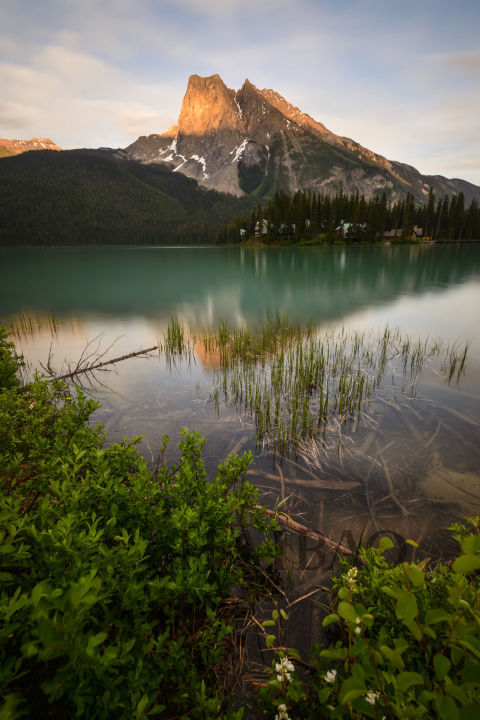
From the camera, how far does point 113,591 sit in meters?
2.70

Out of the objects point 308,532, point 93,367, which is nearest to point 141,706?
point 308,532

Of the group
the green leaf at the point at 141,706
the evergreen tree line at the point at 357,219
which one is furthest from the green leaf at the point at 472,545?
the evergreen tree line at the point at 357,219

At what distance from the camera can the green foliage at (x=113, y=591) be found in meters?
1.83

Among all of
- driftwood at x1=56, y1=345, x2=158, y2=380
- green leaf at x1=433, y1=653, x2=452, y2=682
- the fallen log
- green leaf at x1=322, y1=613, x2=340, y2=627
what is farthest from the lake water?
green leaf at x1=433, y1=653, x2=452, y2=682

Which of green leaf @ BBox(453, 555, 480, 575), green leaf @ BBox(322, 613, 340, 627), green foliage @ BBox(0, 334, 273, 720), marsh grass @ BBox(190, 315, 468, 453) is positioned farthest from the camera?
marsh grass @ BBox(190, 315, 468, 453)

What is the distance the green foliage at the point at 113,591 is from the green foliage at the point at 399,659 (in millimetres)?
738

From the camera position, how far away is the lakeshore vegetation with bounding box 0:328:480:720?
1728 mm

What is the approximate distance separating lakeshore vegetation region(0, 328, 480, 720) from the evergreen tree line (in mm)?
146647

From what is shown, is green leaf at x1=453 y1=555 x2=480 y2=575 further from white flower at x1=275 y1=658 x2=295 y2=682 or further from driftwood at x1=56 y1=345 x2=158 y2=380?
driftwood at x1=56 y1=345 x2=158 y2=380

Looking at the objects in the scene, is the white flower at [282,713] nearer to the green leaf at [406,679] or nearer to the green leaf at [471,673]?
the green leaf at [406,679]

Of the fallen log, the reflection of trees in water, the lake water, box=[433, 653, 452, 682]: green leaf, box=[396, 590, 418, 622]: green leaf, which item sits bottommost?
the lake water

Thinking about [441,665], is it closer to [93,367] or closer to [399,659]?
[399,659]

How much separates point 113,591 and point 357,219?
152 meters

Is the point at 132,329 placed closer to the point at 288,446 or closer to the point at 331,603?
the point at 288,446
